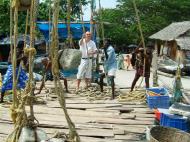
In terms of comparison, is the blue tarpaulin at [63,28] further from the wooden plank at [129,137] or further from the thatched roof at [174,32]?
the thatched roof at [174,32]

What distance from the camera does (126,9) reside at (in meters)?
45.6

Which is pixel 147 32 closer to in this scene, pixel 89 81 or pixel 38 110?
pixel 89 81

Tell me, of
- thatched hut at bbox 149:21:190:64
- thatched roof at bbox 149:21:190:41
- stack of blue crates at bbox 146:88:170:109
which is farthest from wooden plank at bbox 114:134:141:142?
thatched roof at bbox 149:21:190:41

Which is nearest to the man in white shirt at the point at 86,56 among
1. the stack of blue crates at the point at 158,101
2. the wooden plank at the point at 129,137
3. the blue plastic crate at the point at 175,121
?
the stack of blue crates at the point at 158,101

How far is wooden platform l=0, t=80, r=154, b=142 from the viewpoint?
693 cm

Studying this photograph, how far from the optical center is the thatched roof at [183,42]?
27.9 m

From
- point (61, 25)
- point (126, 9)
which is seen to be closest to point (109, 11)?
point (126, 9)

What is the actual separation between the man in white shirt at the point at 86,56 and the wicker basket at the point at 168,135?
19.2ft

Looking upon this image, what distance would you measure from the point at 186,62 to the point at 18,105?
76.1ft

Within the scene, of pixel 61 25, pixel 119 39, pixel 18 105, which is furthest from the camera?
pixel 119 39

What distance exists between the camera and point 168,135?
6.29 metres

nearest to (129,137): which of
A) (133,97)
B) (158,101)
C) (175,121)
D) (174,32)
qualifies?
(175,121)

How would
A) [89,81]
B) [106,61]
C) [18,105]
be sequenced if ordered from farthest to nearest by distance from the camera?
[89,81] < [106,61] < [18,105]

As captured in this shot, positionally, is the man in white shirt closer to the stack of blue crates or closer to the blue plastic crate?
the stack of blue crates
